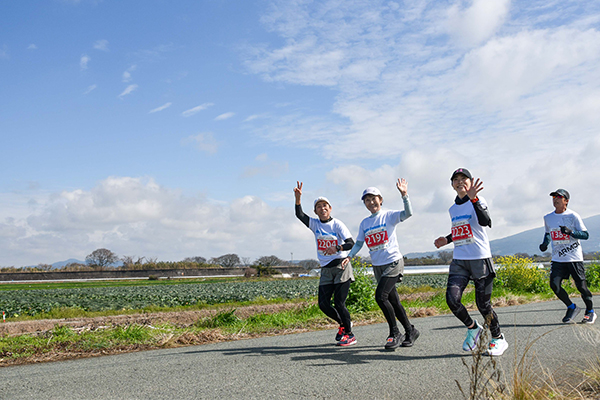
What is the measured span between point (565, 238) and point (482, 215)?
4.21 metres

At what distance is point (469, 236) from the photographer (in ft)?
18.6

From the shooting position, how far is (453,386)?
13.9ft

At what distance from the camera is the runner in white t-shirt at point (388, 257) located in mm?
6199

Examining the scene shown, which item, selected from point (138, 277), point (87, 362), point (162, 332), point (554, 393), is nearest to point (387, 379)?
point (554, 393)

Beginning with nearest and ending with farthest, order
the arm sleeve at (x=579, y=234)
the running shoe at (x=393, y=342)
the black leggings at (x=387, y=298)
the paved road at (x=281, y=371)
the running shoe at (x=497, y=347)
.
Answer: the paved road at (x=281, y=371)
the running shoe at (x=497, y=347)
the running shoe at (x=393, y=342)
the black leggings at (x=387, y=298)
the arm sleeve at (x=579, y=234)

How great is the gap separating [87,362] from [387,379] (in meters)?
3.95

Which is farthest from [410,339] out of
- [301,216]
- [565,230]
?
[565,230]

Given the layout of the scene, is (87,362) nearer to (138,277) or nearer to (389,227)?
(389,227)

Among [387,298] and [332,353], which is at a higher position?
[387,298]

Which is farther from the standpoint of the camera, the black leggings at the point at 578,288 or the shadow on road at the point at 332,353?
the black leggings at the point at 578,288

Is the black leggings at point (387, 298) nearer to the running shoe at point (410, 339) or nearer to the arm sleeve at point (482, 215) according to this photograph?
the running shoe at point (410, 339)

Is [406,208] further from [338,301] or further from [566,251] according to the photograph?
[566,251]

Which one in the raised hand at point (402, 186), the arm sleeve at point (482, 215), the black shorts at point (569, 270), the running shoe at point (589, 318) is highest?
the raised hand at point (402, 186)

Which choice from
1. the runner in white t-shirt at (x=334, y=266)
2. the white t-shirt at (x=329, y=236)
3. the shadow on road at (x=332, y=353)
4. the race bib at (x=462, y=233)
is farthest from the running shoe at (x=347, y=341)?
the race bib at (x=462, y=233)
